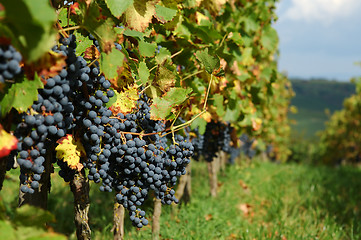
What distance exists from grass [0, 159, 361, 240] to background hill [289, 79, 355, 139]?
3863 inches

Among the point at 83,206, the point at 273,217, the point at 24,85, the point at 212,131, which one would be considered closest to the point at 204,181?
the point at 273,217

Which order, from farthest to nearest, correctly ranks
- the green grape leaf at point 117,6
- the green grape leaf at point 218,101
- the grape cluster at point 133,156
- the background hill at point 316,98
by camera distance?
the background hill at point 316,98
the green grape leaf at point 218,101
the grape cluster at point 133,156
the green grape leaf at point 117,6

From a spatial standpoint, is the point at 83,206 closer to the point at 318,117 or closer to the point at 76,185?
the point at 76,185

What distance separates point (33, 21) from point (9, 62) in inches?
10.7

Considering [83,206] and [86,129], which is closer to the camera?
[86,129]

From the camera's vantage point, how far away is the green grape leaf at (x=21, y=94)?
3.72ft

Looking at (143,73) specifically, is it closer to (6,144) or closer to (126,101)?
(126,101)

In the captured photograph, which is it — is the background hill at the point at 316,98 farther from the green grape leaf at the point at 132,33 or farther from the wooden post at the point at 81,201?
the green grape leaf at the point at 132,33

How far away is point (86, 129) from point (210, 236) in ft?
8.59

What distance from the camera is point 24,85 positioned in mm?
1143

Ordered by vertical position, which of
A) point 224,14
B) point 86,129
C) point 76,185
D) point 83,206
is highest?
point 224,14

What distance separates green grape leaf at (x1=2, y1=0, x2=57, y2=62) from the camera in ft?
2.65

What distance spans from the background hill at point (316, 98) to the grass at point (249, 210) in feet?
322

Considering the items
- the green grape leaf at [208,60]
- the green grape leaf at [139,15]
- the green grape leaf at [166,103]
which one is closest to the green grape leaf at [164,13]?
the green grape leaf at [139,15]
